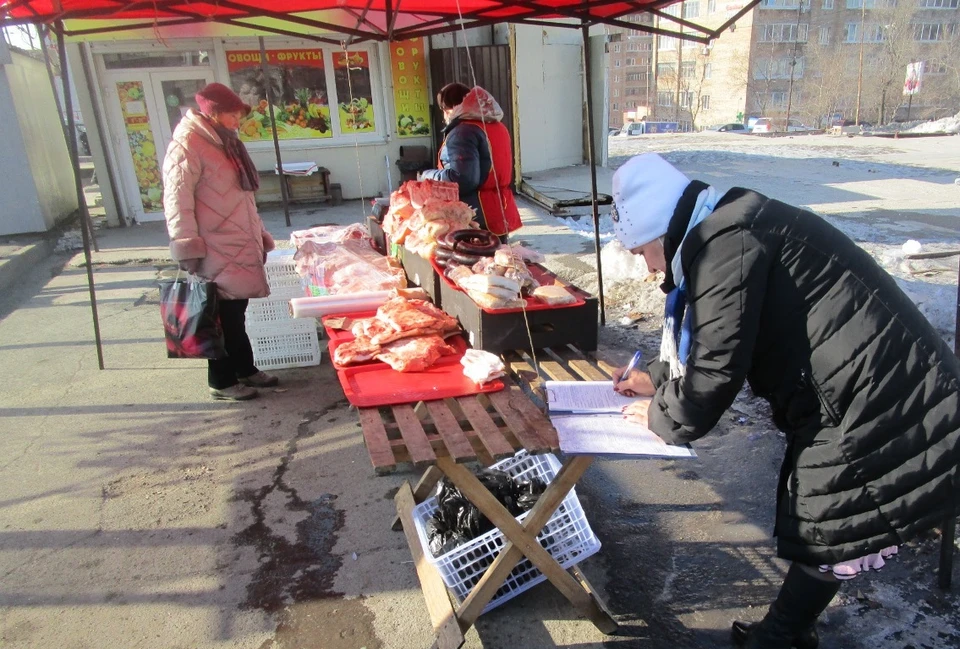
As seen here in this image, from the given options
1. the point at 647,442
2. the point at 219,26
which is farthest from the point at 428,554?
the point at 219,26

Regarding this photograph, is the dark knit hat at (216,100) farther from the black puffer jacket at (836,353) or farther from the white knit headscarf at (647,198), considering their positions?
the black puffer jacket at (836,353)

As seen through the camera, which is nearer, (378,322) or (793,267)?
(793,267)

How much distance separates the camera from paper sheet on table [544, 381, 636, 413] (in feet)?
7.48

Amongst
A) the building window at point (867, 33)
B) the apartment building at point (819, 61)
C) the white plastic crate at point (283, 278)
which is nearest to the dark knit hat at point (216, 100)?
the white plastic crate at point (283, 278)

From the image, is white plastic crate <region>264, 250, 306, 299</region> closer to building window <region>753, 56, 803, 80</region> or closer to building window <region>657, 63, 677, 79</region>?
building window <region>753, 56, 803, 80</region>

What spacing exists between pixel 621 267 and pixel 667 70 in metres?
61.4

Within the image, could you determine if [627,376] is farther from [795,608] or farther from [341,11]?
[341,11]

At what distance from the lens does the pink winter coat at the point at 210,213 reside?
152 inches

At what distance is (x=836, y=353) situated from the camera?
1692 millimetres

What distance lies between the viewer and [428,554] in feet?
8.35

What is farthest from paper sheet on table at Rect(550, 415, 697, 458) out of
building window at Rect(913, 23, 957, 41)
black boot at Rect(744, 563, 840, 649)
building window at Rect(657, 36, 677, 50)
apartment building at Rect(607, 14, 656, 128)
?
apartment building at Rect(607, 14, 656, 128)

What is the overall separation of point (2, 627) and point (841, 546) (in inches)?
123

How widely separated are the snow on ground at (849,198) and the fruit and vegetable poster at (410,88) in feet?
13.4

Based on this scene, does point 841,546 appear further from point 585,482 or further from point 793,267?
point 585,482
